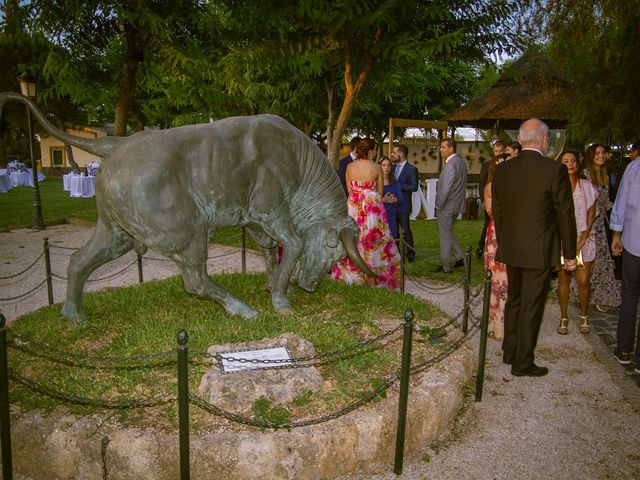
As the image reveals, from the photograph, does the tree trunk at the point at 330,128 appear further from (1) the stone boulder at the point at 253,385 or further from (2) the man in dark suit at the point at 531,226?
(1) the stone boulder at the point at 253,385

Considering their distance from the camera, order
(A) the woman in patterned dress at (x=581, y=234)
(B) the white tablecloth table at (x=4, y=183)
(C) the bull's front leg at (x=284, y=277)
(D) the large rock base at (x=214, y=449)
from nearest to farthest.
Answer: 1. (D) the large rock base at (x=214, y=449)
2. (C) the bull's front leg at (x=284, y=277)
3. (A) the woman in patterned dress at (x=581, y=234)
4. (B) the white tablecloth table at (x=4, y=183)

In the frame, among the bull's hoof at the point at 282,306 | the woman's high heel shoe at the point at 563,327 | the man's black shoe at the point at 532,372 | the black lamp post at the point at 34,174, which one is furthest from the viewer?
the black lamp post at the point at 34,174

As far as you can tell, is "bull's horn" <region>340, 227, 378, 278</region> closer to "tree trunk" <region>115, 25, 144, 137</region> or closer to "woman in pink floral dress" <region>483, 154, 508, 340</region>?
"woman in pink floral dress" <region>483, 154, 508, 340</region>

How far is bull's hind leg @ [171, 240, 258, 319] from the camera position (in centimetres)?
396

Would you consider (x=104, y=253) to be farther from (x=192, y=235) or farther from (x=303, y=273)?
(x=303, y=273)

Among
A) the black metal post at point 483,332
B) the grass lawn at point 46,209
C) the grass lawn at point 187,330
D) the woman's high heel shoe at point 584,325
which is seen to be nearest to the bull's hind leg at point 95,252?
the grass lawn at point 187,330

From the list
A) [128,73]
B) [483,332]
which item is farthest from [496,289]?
[128,73]

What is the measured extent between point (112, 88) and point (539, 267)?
8975 millimetres

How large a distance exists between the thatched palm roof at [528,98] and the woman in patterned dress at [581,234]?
395 inches

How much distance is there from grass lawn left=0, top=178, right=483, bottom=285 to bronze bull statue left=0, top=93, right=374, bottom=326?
5.62 ft

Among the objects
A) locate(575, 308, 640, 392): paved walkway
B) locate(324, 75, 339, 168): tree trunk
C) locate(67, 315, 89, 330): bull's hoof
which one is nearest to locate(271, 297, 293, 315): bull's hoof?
locate(67, 315, 89, 330): bull's hoof

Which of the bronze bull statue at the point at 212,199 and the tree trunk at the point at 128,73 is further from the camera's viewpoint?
the tree trunk at the point at 128,73

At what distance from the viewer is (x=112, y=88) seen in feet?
33.8

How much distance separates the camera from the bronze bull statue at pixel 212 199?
12.3ft
